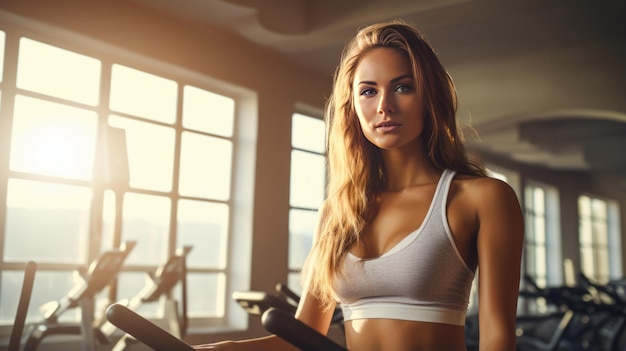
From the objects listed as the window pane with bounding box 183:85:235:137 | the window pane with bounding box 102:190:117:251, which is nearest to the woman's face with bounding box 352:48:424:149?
the window pane with bounding box 102:190:117:251

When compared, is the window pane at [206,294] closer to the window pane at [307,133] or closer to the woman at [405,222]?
the window pane at [307,133]

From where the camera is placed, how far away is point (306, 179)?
18.9 feet

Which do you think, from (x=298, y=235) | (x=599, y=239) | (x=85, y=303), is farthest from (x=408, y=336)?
(x=599, y=239)

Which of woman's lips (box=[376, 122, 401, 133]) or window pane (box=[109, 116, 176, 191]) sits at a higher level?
window pane (box=[109, 116, 176, 191])

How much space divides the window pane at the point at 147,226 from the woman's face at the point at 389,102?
3.44m

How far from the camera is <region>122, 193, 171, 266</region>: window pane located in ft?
14.2

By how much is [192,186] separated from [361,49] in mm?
3759

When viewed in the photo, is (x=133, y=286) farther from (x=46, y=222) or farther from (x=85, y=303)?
(x=85, y=303)

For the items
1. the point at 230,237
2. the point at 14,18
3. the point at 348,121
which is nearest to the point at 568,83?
the point at 230,237

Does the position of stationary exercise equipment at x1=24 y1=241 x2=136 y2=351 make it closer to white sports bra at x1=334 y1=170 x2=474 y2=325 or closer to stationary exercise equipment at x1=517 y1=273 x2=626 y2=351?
white sports bra at x1=334 y1=170 x2=474 y2=325

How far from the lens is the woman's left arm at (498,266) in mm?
938

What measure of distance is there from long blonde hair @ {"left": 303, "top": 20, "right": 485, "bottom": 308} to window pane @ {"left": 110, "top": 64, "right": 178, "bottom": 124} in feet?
10.9

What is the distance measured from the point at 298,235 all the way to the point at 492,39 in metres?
2.22

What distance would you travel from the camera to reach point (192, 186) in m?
4.83
